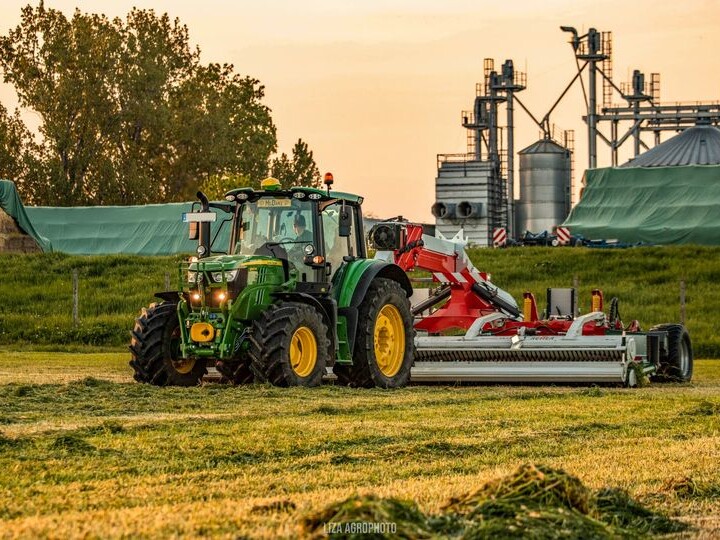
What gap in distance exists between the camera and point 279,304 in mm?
16688

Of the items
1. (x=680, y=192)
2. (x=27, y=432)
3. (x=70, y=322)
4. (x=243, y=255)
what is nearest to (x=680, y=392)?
(x=243, y=255)

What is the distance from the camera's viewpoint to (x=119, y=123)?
70.7 meters

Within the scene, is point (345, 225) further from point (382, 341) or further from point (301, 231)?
point (382, 341)

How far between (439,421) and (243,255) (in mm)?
5070

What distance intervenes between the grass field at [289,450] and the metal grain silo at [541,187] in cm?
5482

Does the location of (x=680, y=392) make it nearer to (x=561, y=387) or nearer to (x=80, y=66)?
(x=561, y=387)

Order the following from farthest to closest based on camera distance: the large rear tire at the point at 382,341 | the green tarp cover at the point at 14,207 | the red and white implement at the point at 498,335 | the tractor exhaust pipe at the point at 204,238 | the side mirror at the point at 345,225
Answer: the green tarp cover at the point at 14,207, the red and white implement at the point at 498,335, the tractor exhaust pipe at the point at 204,238, the large rear tire at the point at 382,341, the side mirror at the point at 345,225

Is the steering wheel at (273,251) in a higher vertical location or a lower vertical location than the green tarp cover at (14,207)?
lower

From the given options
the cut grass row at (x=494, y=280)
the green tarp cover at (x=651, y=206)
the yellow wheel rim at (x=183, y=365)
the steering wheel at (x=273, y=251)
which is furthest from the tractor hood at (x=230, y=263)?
the green tarp cover at (x=651, y=206)

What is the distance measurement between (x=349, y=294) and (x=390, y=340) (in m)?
1.27

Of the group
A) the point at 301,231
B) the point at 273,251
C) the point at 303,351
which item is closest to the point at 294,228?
the point at 301,231

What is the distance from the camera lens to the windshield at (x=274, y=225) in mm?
17531

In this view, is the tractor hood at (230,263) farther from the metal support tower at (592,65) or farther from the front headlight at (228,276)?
the metal support tower at (592,65)

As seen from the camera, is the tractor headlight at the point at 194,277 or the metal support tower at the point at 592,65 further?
the metal support tower at the point at 592,65
